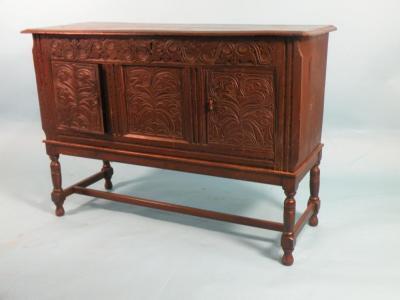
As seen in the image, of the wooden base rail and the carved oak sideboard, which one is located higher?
the carved oak sideboard

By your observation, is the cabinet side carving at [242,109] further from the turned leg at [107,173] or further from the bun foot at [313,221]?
the turned leg at [107,173]

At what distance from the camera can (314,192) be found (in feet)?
11.8

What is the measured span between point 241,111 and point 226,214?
0.77m

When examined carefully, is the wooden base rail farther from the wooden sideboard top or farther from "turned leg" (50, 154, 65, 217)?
the wooden sideboard top

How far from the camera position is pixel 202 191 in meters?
→ 4.30

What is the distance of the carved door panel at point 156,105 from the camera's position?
3172mm

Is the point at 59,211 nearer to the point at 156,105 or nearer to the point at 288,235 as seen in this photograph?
the point at 156,105

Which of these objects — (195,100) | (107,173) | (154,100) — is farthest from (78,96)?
(107,173)

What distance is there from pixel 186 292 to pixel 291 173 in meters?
0.88

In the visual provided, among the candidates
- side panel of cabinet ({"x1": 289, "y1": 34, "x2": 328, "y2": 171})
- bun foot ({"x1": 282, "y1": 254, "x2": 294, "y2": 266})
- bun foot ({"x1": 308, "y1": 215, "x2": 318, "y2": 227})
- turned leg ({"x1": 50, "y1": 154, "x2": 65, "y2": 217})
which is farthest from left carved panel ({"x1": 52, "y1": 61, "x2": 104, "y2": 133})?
bun foot ({"x1": 308, "y1": 215, "x2": 318, "y2": 227})

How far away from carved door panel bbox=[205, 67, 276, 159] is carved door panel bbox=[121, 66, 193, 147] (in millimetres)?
169

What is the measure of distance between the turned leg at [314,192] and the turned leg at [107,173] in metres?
1.72

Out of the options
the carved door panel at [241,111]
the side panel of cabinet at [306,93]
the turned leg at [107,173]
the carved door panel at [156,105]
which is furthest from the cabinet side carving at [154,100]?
the turned leg at [107,173]

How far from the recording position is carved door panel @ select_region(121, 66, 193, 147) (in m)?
3.17
